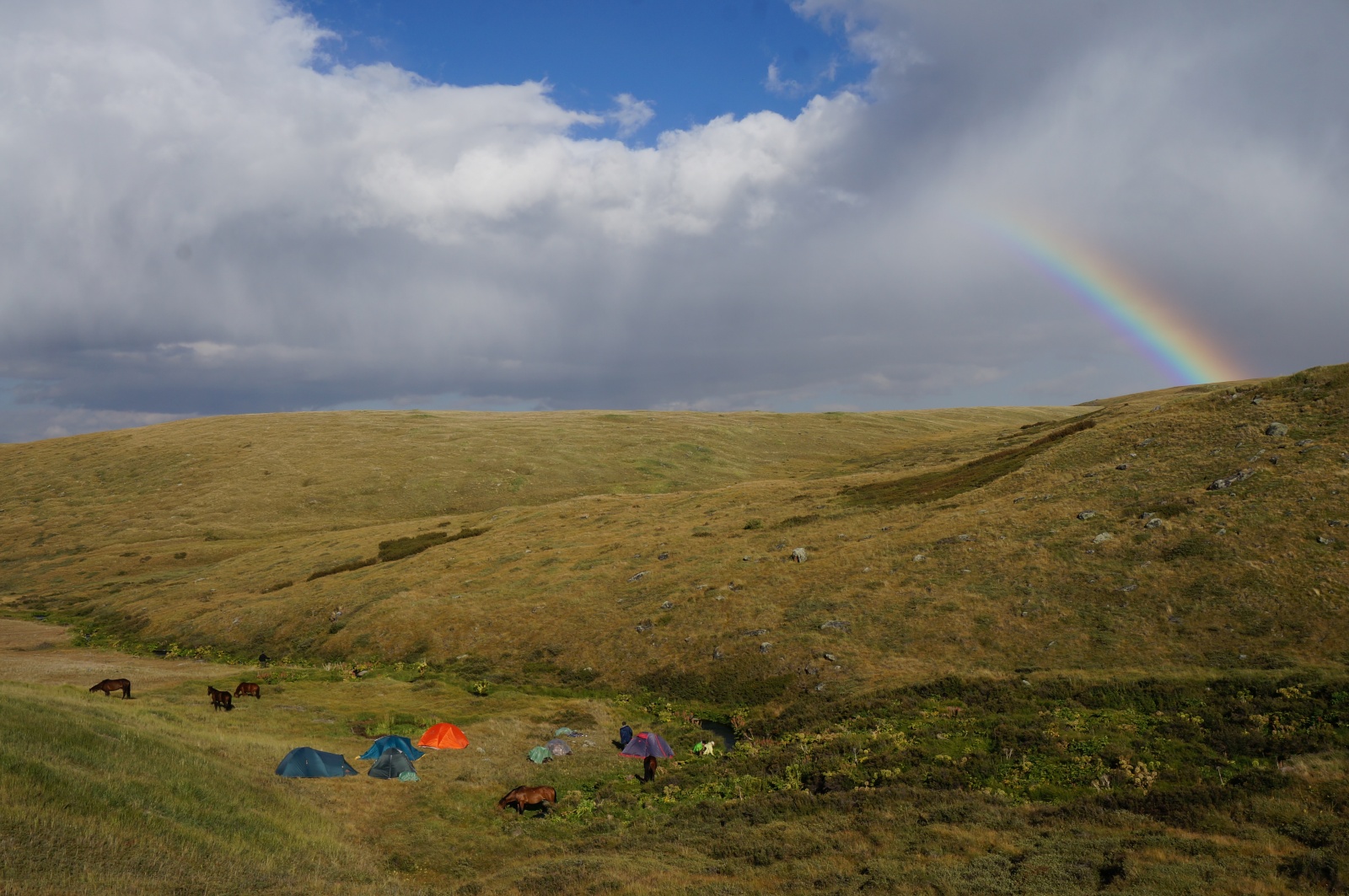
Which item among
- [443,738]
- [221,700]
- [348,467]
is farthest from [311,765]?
[348,467]

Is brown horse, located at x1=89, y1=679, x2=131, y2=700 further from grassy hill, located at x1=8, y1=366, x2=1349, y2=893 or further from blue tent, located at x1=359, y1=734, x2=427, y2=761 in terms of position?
blue tent, located at x1=359, y1=734, x2=427, y2=761

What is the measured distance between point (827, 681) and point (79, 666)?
46.7 m

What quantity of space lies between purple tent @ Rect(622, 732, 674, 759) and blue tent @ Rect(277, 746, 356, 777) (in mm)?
11356

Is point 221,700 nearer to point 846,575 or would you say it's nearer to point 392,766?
point 392,766

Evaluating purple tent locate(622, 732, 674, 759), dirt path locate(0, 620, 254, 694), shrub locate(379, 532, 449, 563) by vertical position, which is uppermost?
shrub locate(379, 532, 449, 563)

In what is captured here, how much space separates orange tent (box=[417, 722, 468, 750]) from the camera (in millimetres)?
31922

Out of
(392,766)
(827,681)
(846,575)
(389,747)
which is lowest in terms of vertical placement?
(392,766)

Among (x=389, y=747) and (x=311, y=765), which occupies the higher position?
(x=311, y=765)

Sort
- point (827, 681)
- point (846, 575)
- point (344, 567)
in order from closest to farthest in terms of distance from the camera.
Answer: point (827, 681)
point (846, 575)
point (344, 567)

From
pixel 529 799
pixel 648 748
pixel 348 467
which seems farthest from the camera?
pixel 348 467

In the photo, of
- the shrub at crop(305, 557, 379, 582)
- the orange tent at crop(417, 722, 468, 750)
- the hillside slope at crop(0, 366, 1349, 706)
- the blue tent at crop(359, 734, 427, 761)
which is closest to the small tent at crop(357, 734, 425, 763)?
the blue tent at crop(359, 734, 427, 761)

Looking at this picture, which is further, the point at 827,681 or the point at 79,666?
the point at 79,666

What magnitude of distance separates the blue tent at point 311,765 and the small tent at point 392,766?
89cm

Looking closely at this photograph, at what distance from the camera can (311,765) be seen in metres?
26.7
